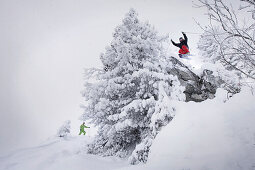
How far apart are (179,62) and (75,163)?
10.4 m

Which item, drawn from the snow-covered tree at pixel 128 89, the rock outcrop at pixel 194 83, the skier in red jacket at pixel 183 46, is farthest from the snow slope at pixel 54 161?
the skier in red jacket at pixel 183 46

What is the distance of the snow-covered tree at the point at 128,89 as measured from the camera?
291 inches

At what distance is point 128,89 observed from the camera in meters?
8.15

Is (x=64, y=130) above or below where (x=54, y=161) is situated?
above

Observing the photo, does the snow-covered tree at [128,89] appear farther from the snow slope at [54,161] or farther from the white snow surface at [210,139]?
the white snow surface at [210,139]

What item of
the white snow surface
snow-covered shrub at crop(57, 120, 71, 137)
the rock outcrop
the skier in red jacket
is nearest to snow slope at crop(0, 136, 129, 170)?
the white snow surface

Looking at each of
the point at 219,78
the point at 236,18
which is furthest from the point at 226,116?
the point at 219,78

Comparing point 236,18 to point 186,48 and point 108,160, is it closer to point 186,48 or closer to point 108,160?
point 108,160

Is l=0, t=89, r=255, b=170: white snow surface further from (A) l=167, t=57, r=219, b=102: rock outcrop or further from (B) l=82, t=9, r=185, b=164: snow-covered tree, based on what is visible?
(A) l=167, t=57, r=219, b=102: rock outcrop

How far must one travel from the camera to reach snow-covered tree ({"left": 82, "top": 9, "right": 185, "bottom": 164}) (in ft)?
24.3

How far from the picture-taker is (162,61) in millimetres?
8727

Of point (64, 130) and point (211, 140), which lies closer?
point (211, 140)

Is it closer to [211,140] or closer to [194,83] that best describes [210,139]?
[211,140]

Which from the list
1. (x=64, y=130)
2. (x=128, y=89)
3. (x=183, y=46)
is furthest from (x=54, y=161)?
(x=183, y=46)
